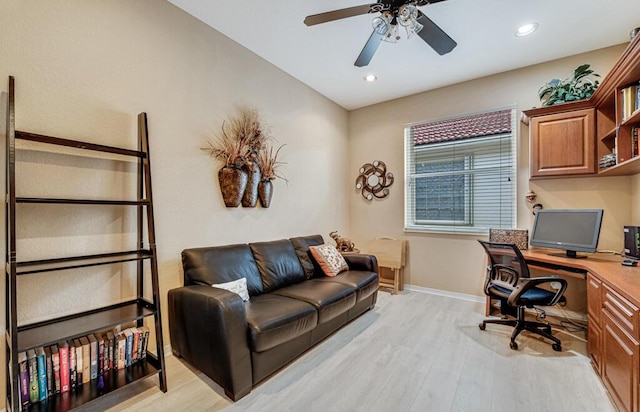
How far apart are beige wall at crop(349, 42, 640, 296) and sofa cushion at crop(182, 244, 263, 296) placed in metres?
2.39

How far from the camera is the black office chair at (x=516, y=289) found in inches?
96.0

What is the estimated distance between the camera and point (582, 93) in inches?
113

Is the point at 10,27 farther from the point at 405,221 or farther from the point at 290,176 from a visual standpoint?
the point at 405,221

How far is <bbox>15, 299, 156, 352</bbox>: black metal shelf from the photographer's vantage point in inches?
59.1

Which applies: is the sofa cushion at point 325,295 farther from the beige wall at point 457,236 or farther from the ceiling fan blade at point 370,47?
the ceiling fan blade at point 370,47

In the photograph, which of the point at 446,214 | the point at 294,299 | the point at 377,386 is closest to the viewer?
the point at 377,386

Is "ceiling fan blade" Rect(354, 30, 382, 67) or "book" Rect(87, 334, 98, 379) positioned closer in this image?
"book" Rect(87, 334, 98, 379)

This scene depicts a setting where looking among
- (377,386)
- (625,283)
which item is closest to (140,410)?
(377,386)

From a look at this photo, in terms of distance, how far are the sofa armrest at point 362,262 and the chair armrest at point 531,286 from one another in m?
1.38

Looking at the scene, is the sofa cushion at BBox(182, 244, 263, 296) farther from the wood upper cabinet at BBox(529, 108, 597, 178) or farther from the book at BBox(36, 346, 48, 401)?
the wood upper cabinet at BBox(529, 108, 597, 178)

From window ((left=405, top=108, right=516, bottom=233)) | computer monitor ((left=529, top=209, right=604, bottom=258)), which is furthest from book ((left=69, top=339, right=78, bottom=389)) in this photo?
computer monitor ((left=529, top=209, right=604, bottom=258))

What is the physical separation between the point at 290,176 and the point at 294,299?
67.8 inches

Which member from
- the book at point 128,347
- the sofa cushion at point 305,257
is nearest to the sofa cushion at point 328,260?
the sofa cushion at point 305,257

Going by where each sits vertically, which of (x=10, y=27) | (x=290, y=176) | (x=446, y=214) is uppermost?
(x=10, y=27)
